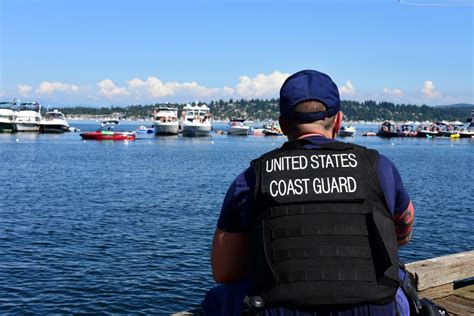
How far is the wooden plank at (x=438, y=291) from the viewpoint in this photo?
6453mm

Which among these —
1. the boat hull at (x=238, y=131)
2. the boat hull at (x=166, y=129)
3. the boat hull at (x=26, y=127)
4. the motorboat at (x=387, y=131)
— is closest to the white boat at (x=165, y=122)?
the boat hull at (x=166, y=129)

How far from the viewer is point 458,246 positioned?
19906 mm

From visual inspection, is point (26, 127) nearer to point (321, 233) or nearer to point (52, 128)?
point (52, 128)

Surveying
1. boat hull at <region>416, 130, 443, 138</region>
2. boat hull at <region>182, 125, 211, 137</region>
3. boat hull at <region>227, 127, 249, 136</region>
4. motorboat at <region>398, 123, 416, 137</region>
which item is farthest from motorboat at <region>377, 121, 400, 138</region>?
boat hull at <region>182, 125, 211, 137</region>

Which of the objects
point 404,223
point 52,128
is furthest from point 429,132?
point 404,223

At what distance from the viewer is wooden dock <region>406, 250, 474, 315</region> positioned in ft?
20.7

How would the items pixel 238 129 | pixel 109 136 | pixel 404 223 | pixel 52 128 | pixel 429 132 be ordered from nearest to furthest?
pixel 404 223 → pixel 109 136 → pixel 52 128 → pixel 238 129 → pixel 429 132

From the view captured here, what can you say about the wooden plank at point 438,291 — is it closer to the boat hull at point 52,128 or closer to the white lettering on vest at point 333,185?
the white lettering on vest at point 333,185

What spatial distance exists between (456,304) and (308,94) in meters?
4.73

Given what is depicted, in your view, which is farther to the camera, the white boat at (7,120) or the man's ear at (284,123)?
the white boat at (7,120)

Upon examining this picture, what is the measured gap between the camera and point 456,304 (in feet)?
21.1

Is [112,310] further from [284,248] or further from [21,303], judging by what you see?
[284,248]

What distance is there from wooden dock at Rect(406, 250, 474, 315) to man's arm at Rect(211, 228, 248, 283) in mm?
4002

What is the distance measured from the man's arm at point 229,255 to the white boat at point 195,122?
11819cm
